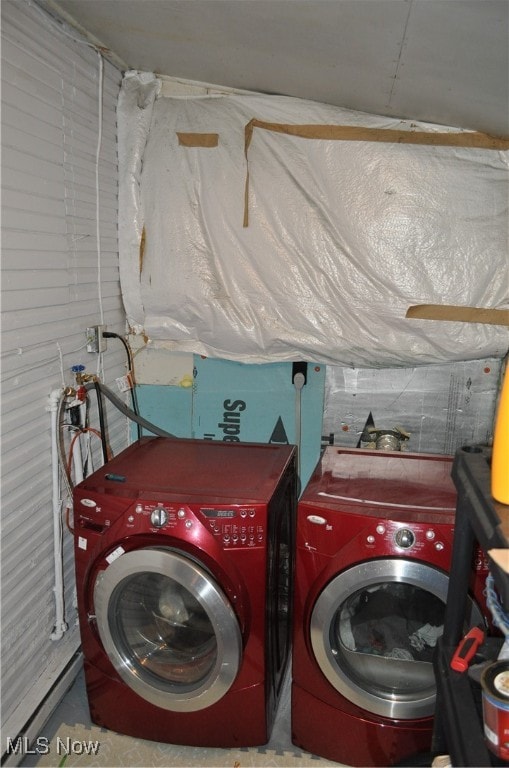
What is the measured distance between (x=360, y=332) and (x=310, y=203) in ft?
1.96

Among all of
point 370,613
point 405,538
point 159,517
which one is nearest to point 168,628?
point 159,517

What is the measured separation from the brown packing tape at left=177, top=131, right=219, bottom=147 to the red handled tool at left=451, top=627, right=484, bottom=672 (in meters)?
2.13

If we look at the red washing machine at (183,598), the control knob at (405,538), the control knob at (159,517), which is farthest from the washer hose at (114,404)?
the control knob at (405,538)

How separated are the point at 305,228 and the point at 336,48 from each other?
758 mm

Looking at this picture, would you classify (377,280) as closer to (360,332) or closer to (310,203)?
(360,332)

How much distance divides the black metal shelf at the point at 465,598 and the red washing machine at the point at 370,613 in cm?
29

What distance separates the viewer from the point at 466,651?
1.26 m

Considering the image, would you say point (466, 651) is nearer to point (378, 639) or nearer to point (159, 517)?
point (378, 639)

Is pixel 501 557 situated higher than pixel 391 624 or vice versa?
pixel 501 557

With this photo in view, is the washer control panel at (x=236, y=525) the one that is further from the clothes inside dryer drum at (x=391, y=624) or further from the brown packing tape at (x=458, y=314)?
the brown packing tape at (x=458, y=314)

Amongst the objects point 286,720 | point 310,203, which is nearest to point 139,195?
point 310,203

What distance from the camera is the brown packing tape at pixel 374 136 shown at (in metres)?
2.24

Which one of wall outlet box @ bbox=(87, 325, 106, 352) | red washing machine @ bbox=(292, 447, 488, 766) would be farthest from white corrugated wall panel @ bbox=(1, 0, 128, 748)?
red washing machine @ bbox=(292, 447, 488, 766)

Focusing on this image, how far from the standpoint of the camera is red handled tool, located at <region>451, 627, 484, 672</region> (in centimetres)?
123
